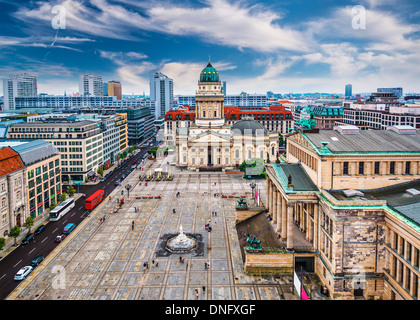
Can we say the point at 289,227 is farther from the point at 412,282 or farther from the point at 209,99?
the point at 209,99

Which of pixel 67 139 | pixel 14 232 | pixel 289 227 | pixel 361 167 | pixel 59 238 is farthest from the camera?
pixel 67 139

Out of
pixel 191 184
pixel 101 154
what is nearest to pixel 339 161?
pixel 191 184

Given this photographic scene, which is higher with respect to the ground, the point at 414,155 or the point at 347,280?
the point at 414,155

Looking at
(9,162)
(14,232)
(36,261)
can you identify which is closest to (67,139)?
(9,162)

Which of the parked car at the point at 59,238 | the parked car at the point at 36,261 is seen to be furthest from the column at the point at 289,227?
the parked car at the point at 59,238

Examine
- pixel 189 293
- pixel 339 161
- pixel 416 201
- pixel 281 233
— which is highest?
pixel 339 161
